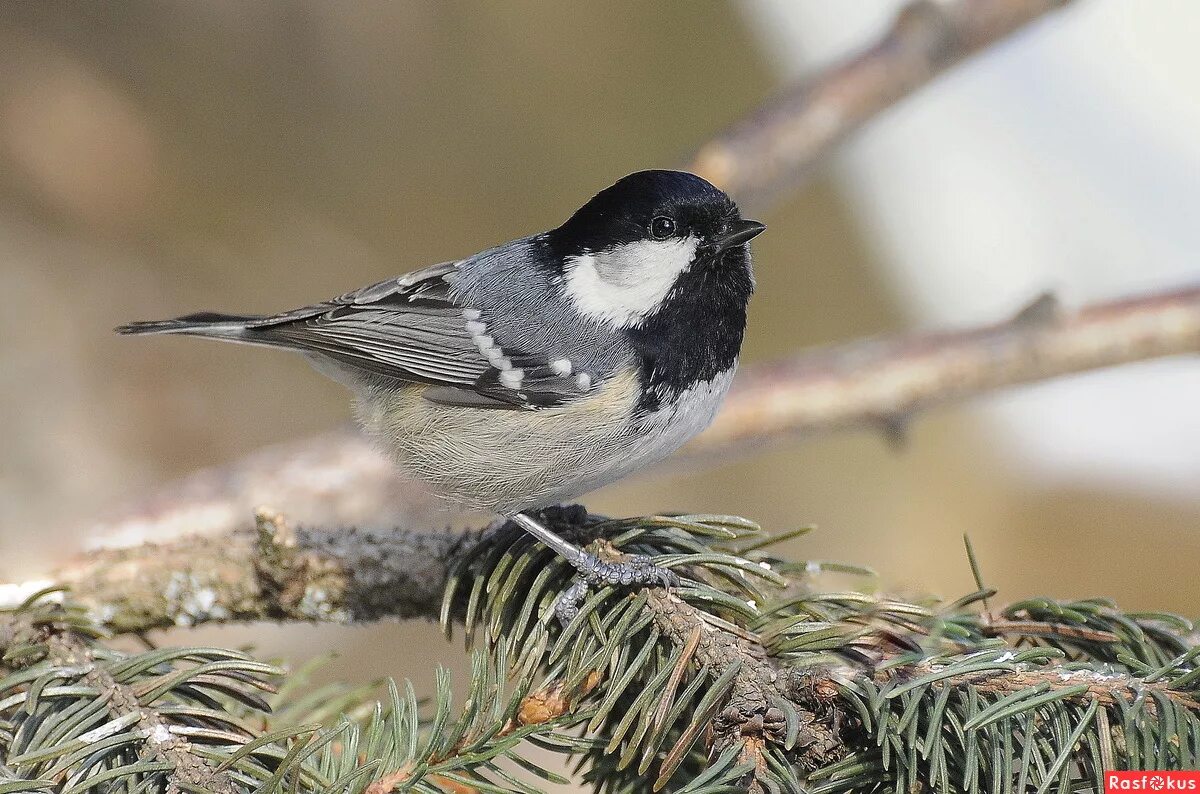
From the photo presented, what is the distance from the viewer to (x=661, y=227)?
1.69 m

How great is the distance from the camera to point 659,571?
4.11ft

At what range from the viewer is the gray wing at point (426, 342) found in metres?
1.74

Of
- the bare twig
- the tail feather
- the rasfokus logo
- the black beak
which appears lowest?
the rasfokus logo

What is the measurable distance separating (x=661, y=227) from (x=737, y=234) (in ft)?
0.44

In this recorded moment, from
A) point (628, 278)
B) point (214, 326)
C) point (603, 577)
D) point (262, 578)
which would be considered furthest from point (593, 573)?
point (214, 326)

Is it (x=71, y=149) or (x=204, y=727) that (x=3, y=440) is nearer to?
(x=71, y=149)

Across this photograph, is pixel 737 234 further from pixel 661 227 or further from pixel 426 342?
pixel 426 342

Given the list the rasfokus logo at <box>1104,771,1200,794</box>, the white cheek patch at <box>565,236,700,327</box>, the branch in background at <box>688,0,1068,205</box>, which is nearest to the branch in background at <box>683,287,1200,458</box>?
the branch in background at <box>688,0,1068,205</box>

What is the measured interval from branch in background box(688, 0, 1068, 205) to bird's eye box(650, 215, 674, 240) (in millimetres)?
970

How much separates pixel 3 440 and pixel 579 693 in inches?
105

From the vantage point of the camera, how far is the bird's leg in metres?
1.25

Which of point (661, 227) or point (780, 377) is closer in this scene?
point (661, 227)

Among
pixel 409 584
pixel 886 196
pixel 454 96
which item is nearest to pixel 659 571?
pixel 409 584

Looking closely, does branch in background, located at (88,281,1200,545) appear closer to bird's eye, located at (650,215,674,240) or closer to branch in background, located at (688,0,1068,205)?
branch in background, located at (688,0,1068,205)
